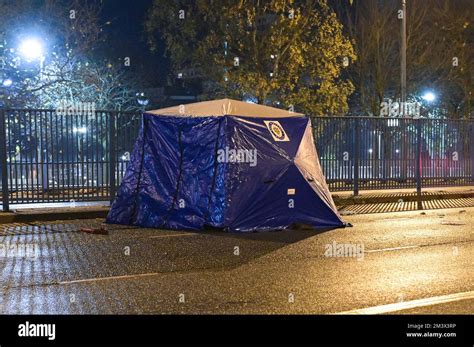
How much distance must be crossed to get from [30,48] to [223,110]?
9092 mm

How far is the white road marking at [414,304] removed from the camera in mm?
6824

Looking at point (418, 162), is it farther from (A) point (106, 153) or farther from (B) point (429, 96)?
(B) point (429, 96)

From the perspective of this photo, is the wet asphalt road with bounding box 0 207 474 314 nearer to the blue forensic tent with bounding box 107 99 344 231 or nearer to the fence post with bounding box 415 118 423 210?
the blue forensic tent with bounding box 107 99 344 231

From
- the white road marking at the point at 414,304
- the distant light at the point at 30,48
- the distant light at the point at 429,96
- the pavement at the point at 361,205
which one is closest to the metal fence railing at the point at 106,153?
the pavement at the point at 361,205

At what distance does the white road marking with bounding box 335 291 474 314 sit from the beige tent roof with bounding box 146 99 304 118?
6.47m

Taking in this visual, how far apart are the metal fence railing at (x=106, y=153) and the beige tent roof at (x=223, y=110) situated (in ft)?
7.32

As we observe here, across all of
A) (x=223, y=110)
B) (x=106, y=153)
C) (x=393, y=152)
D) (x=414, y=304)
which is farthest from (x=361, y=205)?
(x=414, y=304)

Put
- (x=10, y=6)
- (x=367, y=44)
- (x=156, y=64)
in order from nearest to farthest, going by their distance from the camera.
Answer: (x=10, y=6)
(x=367, y=44)
(x=156, y=64)

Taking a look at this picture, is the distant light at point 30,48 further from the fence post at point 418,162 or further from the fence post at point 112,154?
the fence post at point 418,162
